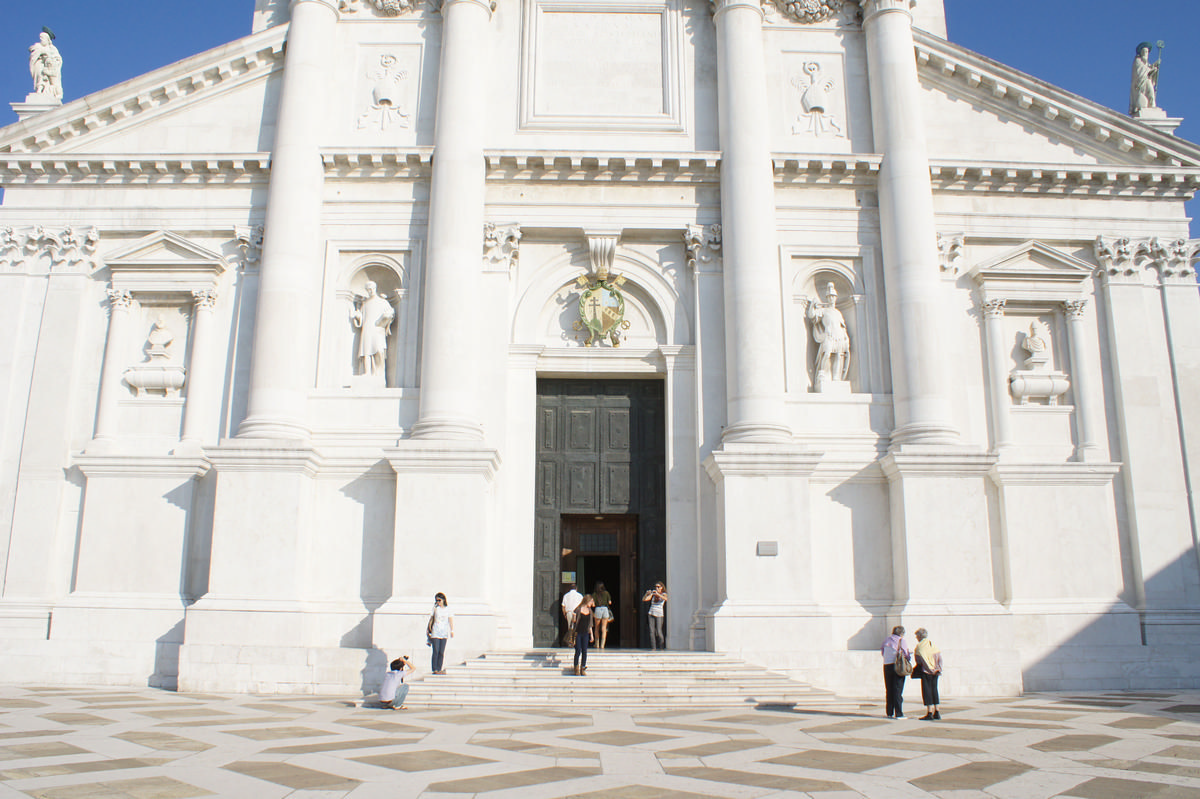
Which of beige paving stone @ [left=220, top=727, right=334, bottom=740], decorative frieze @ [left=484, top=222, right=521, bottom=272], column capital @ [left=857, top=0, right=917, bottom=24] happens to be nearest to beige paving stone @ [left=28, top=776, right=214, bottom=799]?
beige paving stone @ [left=220, top=727, right=334, bottom=740]

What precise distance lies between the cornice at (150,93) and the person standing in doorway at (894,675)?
64.8ft

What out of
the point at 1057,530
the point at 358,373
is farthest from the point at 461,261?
the point at 1057,530

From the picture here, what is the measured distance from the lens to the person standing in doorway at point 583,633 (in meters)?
16.8

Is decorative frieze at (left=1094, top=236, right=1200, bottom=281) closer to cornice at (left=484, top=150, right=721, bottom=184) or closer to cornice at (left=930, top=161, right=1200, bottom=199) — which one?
cornice at (left=930, top=161, right=1200, bottom=199)

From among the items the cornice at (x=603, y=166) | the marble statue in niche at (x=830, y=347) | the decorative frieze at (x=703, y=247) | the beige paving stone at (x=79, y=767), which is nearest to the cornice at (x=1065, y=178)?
the marble statue in niche at (x=830, y=347)

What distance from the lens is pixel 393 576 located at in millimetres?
19438

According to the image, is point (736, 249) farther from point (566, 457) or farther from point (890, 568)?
point (890, 568)

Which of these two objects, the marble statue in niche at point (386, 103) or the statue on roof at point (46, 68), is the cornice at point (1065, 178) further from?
the statue on roof at point (46, 68)

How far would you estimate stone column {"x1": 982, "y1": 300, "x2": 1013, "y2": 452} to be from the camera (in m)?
21.8

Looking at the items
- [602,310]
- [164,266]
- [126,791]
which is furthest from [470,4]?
[126,791]

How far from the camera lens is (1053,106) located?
2320cm

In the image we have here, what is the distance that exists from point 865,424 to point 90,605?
17481 millimetres

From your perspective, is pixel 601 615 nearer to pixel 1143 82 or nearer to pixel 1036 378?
pixel 1036 378

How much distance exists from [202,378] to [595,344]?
9206mm
